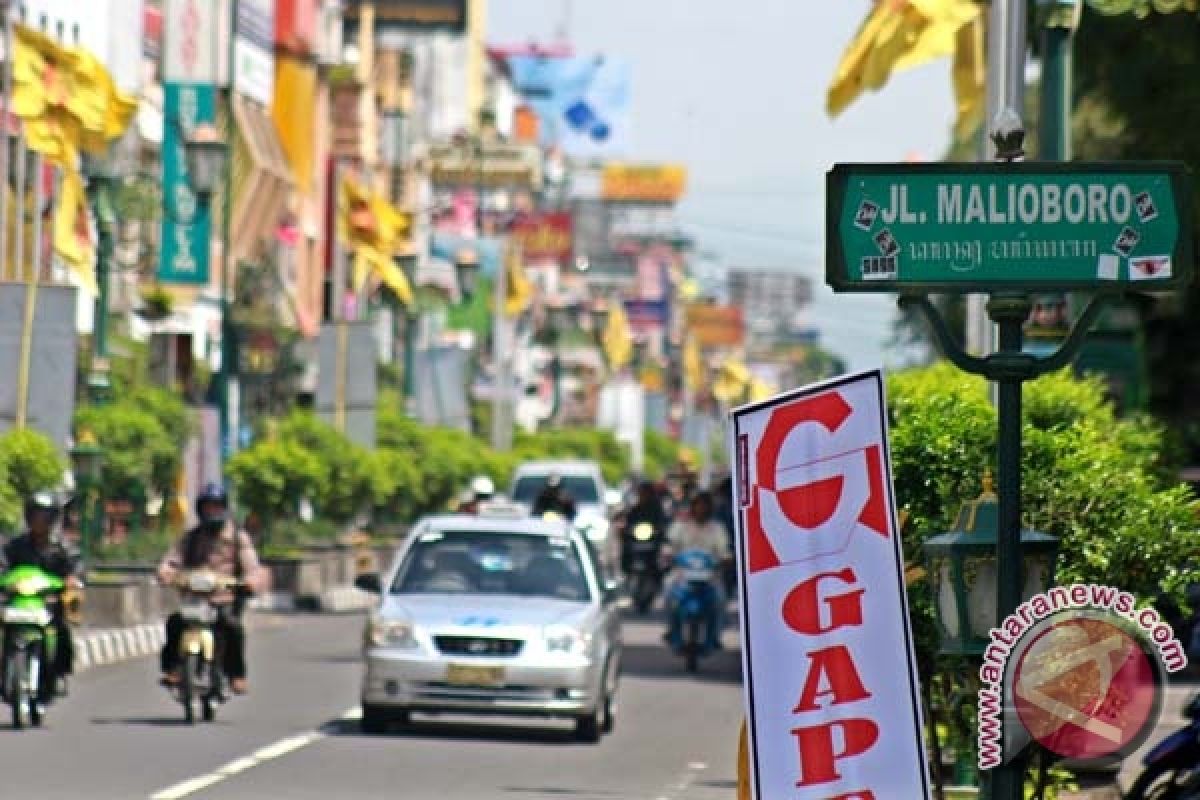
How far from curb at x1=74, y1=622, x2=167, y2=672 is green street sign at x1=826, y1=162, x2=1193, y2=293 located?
21112 millimetres

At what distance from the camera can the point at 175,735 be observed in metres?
23.0

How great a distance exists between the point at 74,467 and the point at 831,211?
26.3 m

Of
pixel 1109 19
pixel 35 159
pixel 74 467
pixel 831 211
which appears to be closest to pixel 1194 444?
pixel 1109 19

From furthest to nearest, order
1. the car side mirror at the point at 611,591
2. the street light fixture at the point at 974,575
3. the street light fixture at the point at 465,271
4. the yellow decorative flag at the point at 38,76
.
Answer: the street light fixture at the point at 465,271 < the yellow decorative flag at the point at 38,76 < the car side mirror at the point at 611,591 < the street light fixture at the point at 974,575

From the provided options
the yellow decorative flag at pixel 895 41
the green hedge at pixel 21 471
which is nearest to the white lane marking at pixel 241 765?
the green hedge at pixel 21 471

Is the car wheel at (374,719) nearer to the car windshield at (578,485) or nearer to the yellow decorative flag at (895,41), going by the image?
the yellow decorative flag at (895,41)

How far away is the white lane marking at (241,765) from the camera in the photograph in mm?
18466

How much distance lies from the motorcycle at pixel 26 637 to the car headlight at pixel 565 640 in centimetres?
321

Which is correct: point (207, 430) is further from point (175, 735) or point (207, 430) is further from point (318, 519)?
point (175, 735)

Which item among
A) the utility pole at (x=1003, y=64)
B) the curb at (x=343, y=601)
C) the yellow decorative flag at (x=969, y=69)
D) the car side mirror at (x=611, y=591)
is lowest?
the curb at (x=343, y=601)

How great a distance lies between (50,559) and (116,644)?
983cm

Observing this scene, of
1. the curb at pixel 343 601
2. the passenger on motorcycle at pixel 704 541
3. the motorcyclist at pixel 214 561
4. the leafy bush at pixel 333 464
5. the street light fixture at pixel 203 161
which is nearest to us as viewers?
the motorcyclist at pixel 214 561

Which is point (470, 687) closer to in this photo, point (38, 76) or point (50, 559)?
point (50, 559)

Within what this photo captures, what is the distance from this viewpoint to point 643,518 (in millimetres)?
45281
